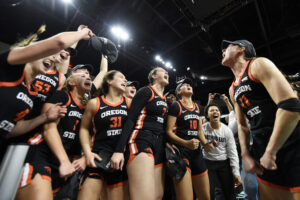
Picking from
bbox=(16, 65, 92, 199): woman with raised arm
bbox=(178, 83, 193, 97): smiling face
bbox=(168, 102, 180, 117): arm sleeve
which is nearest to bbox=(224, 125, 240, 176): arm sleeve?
bbox=(178, 83, 193, 97): smiling face

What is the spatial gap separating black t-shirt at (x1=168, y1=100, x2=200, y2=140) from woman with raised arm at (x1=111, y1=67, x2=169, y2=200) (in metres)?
0.45

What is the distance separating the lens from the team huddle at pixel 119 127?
1140 millimetres

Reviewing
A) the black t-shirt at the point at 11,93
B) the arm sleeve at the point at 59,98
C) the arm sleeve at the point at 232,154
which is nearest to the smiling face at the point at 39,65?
the black t-shirt at the point at 11,93

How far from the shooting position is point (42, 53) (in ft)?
3.52

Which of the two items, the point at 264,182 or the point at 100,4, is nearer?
the point at 264,182

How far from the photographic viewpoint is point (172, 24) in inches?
258

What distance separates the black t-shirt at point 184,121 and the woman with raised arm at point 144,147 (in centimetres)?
45

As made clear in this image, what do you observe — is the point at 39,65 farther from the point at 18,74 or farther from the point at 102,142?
the point at 102,142

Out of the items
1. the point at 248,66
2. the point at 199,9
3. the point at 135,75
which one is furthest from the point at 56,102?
the point at 135,75

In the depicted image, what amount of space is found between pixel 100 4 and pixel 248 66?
5272 millimetres

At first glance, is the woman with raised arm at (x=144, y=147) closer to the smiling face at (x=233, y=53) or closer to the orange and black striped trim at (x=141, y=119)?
the orange and black striped trim at (x=141, y=119)

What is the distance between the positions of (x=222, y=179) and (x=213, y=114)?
50.2 inches

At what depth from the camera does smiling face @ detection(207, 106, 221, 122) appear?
345 cm

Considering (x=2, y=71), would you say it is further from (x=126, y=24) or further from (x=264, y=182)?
(x=126, y=24)
